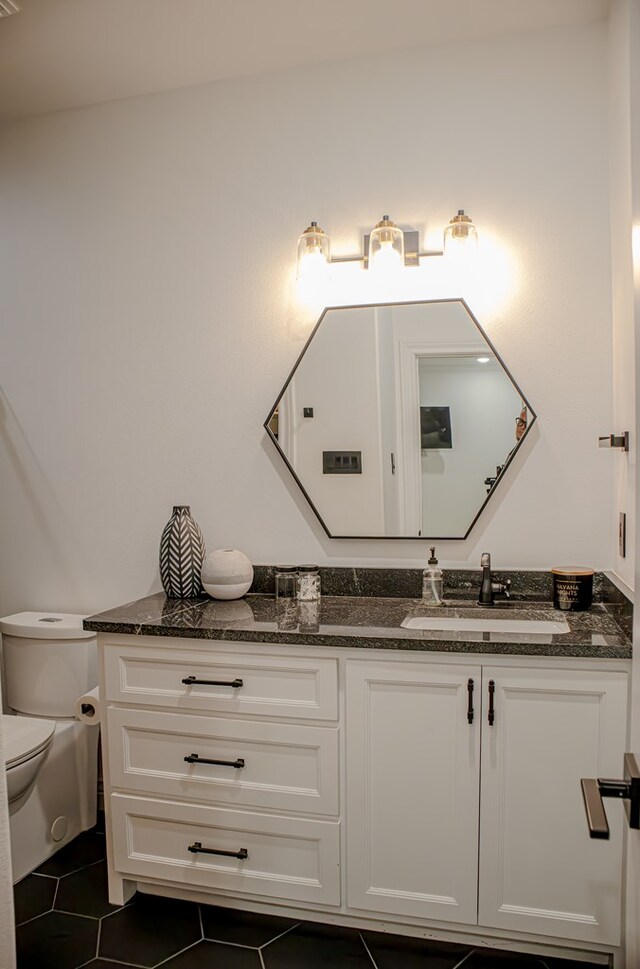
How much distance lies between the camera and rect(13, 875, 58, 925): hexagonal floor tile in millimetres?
2018

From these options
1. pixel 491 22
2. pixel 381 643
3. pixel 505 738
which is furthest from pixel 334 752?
pixel 491 22

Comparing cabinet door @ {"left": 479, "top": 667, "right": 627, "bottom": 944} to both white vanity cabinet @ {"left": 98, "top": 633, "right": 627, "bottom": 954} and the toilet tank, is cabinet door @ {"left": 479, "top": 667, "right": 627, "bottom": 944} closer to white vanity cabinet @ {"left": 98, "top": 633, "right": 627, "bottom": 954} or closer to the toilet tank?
white vanity cabinet @ {"left": 98, "top": 633, "right": 627, "bottom": 954}

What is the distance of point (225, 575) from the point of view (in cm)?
228

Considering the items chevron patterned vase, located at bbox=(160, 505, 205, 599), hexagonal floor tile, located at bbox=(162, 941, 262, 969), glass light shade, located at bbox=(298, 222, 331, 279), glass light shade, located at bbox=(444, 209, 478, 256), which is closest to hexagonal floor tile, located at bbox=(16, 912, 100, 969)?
hexagonal floor tile, located at bbox=(162, 941, 262, 969)

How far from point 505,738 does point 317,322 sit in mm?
1470

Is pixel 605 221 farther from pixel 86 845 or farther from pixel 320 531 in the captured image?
pixel 86 845

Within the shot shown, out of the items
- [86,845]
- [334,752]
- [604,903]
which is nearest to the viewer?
[604,903]

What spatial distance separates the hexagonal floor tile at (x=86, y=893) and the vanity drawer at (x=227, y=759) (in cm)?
37

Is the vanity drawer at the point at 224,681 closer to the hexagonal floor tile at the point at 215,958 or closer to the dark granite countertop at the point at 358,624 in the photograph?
the dark granite countertop at the point at 358,624

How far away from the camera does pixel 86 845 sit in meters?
2.39

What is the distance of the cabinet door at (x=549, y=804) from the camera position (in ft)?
5.60

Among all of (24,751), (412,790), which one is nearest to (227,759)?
(412,790)

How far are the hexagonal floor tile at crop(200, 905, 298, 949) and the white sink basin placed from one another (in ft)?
3.06

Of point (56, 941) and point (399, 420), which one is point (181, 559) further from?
point (56, 941)
